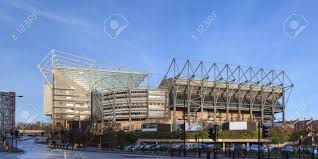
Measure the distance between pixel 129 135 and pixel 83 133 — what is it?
15.1m

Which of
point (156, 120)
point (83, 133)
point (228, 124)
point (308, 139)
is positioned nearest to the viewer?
point (308, 139)

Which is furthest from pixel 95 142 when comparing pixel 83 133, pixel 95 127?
pixel 95 127

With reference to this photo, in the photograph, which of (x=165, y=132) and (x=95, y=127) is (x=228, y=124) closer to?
(x=165, y=132)

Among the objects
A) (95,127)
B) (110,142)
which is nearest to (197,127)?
(95,127)

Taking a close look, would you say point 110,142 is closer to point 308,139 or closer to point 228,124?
point 308,139

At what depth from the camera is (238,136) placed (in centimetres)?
16725

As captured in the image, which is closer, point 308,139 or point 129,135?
point 308,139

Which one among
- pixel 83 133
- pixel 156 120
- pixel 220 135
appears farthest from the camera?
Answer: pixel 156 120

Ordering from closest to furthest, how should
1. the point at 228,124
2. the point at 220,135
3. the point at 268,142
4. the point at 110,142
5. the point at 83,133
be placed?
the point at 110,142 → the point at 83,133 → the point at 268,142 → the point at 220,135 → the point at 228,124

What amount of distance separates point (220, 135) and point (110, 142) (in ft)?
188

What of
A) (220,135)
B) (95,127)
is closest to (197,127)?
(220,135)

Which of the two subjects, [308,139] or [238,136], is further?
[238,136]

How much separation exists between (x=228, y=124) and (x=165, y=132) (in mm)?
27438

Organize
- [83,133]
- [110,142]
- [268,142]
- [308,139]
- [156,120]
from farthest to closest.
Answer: [156,120] < [268,142] < [83,133] < [308,139] < [110,142]
